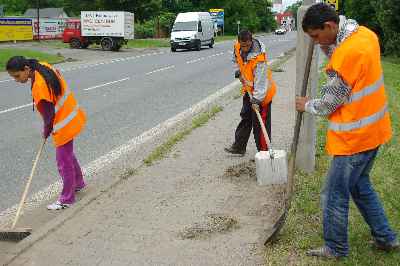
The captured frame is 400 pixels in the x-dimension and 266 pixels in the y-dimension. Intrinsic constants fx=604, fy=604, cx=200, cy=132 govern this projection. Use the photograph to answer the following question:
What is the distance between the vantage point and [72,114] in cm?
599

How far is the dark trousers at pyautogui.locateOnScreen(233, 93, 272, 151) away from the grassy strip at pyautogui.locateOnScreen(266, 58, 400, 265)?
0.72 meters

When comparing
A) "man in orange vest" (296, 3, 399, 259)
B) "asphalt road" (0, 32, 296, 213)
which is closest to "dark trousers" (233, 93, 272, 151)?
"asphalt road" (0, 32, 296, 213)

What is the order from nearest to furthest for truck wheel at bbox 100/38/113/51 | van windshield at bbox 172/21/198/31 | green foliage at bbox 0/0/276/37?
truck wheel at bbox 100/38/113/51 → van windshield at bbox 172/21/198/31 → green foliage at bbox 0/0/276/37

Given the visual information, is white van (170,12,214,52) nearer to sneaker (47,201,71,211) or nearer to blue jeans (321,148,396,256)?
sneaker (47,201,71,211)

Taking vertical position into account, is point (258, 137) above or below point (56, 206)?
above

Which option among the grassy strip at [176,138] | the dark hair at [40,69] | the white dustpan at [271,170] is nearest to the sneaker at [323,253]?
the white dustpan at [271,170]

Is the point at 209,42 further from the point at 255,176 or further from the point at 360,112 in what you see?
the point at 360,112

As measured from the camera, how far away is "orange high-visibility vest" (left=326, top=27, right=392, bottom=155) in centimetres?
377

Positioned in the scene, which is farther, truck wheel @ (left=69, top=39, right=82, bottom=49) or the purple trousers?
truck wheel @ (left=69, top=39, right=82, bottom=49)

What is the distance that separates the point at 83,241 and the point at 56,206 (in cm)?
121

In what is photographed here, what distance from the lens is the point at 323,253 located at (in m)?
4.24

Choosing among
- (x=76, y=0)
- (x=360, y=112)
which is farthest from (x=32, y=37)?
(x=360, y=112)

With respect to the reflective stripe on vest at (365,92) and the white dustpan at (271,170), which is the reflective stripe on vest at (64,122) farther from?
the reflective stripe on vest at (365,92)

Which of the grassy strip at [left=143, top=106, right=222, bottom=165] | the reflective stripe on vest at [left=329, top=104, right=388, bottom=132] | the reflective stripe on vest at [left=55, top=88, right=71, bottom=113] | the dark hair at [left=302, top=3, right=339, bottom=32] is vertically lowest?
the grassy strip at [left=143, top=106, right=222, bottom=165]
